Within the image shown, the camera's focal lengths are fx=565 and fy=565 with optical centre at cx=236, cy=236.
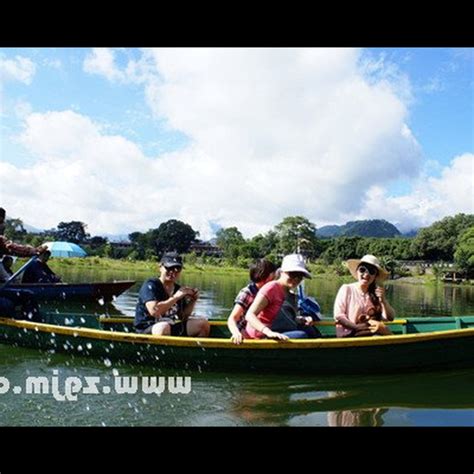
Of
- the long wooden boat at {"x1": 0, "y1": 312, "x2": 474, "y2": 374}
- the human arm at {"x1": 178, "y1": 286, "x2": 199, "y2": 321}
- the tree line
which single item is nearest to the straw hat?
the long wooden boat at {"x1": 0, "y1": 312, "x2": 474, "y2": 374}

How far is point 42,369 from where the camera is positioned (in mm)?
6191

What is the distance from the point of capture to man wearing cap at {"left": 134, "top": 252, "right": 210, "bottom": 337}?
18.9 ft

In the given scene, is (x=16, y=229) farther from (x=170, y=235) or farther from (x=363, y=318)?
(x=363, y=318)

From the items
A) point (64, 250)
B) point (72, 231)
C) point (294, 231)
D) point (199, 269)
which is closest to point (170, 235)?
point (72, 231)

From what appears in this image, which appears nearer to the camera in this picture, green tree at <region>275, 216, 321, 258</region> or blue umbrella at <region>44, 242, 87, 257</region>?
blue umbrella at <region>44, 242, 87, 257</region>

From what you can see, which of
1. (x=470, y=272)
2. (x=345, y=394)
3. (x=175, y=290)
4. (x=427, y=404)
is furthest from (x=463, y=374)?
(x=470, y=272)

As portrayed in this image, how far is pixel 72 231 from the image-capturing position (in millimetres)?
89500

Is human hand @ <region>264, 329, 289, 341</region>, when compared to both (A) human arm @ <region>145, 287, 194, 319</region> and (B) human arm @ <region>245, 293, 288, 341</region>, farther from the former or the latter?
(A) human arm @ <region>145, 287, 194, 319</region>

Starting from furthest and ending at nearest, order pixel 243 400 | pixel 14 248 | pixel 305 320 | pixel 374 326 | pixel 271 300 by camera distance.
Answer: pixel 14 248, pixel 305 320, pixel 374 326, pixel 271 300, pixel 243 400

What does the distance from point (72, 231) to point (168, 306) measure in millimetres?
87520

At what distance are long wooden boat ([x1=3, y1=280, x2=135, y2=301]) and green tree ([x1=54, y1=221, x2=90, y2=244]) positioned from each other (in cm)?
7824

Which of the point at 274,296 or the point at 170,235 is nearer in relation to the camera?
the point at 274,296
